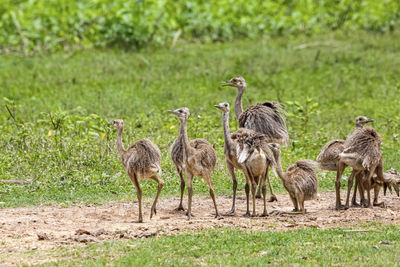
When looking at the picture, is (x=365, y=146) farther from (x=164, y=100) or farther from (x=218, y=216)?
(x=164, y=100)

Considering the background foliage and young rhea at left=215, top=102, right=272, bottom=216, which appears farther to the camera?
the background foliage

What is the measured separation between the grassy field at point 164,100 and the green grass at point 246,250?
2932 mm

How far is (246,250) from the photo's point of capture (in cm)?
785

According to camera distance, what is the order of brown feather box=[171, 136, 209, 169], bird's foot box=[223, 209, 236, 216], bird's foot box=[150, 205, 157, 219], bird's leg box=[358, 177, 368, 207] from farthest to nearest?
1. bird's leg box=[358, 177, 368, 207]
2. brown feather box=[171, 136, 209, 169]
3. bird's foot box=[223, 209, 236, 216]
4. bird's foot box=[150, 205, 157, 219]

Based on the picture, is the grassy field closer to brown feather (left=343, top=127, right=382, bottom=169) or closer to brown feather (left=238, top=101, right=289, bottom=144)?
brown feather (left=238, top=101, right=289, bottom=144)

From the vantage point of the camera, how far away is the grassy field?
39.6 feet

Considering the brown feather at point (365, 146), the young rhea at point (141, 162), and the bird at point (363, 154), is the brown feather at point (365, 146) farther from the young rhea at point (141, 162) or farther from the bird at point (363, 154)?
the young rhea at point (141, 162)

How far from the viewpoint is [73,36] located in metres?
Result: 20.4

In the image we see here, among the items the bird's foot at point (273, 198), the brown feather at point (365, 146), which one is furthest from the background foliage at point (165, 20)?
the brown feather at point (365, 146)

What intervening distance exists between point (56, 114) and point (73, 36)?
6900mm

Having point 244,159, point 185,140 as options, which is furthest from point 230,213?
point 185,140

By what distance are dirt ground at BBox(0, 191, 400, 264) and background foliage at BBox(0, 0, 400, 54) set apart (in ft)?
33.2

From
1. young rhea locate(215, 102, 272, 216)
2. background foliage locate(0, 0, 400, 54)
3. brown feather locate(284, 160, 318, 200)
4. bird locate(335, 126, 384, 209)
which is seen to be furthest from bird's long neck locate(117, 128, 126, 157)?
background foliage locate(0, 0, 400, 54)

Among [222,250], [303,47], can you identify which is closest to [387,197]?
[222,250]
